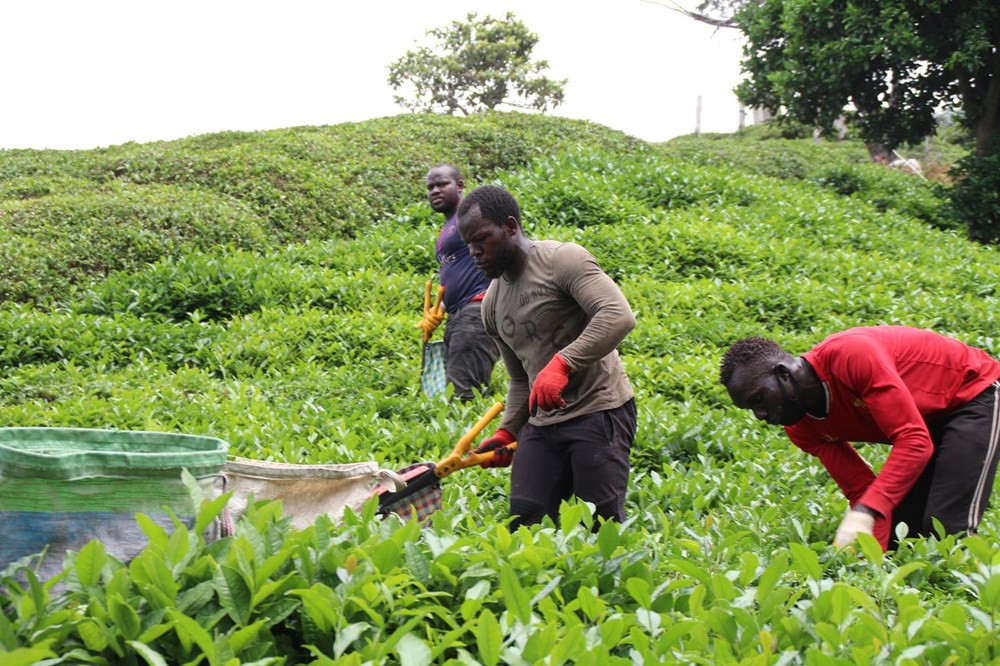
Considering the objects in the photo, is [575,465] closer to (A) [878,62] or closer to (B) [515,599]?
(B) [515,599]

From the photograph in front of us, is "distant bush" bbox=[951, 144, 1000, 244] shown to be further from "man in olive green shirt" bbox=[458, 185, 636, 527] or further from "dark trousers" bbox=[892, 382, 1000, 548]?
"man in olive green shirt" bbox=[458, 185, 636, 527]

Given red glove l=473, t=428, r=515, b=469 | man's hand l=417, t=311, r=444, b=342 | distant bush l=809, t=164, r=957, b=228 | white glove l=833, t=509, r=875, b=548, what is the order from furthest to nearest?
distant bush l=809, t=164, r=957, b=228 → man's hand l=417, t=311, r=444, b=342 → red glove l=473, t=428, r=515, b=469 → white glove l=833, t=509, r=875, b=548

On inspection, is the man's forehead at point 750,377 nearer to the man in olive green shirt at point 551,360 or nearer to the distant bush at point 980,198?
the man in olive green shirt at point 551,360

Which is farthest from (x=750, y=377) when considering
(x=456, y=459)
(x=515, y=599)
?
(x=515, y=599)

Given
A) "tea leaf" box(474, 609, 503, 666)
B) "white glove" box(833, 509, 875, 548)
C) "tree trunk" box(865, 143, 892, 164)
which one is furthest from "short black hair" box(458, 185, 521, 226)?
"tree trunk" box(865, 143, 892, 164)

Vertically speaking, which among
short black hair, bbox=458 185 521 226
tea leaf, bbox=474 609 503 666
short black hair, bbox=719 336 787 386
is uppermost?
short black hair, bbox=458 185 521 226

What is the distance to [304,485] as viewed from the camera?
3.56 metres

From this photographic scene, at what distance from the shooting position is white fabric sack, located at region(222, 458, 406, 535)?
342 cm

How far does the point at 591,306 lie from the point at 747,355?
65 centimetres

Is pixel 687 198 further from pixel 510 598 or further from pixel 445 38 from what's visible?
pixel 445 38

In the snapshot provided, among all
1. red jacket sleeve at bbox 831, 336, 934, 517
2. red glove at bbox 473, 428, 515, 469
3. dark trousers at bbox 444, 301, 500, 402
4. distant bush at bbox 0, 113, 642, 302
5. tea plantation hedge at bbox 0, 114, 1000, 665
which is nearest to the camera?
tea plantation hedge at bbox 0, 114, 1000, 665

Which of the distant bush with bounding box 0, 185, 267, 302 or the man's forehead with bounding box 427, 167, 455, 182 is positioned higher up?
the man's forehead with bounding box 427, 167, 455, 182

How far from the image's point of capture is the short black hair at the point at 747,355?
4051 mm

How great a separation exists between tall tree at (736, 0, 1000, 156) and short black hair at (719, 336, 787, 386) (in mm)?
11692
